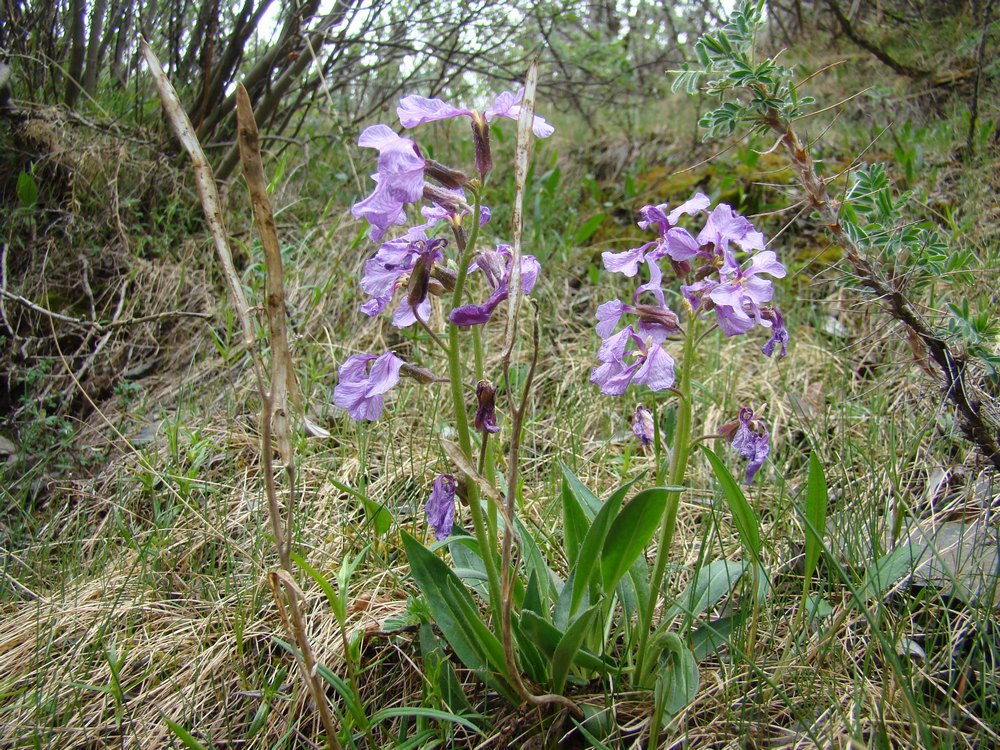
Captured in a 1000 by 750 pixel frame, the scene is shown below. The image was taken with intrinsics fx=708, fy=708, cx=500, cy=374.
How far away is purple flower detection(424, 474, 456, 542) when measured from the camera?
1.45m

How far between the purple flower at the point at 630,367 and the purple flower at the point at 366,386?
434mm

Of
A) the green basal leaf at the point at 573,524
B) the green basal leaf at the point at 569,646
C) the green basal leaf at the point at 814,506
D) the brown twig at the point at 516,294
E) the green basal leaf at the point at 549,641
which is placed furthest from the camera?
the green basal leaf at the point at 573,524

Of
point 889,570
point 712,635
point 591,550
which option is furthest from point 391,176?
point 889,570

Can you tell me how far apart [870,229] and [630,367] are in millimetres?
861

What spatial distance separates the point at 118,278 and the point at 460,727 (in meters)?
3.19

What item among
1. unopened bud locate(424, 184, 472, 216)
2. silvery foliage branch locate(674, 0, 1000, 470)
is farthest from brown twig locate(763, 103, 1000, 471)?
unopened bud locate(424, 184, 472, 216)

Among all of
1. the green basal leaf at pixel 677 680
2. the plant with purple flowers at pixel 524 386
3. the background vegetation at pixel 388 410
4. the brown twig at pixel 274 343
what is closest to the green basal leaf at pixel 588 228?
the background vegetation at pixel 388 410

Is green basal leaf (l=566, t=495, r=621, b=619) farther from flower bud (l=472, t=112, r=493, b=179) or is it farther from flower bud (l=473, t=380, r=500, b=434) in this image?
flower bud (l=472, t=112, r=493, b=179)

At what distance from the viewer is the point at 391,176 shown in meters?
1.23

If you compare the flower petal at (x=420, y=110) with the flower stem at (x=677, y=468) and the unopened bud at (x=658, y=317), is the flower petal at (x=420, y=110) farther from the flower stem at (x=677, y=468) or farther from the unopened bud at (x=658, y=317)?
the flower stem at (x=677, y=468)

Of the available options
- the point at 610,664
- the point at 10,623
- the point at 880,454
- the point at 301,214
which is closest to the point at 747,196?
the point at 880,454

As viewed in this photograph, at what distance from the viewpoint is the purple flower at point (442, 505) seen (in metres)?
1.45

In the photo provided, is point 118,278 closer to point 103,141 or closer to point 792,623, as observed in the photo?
point 103,141

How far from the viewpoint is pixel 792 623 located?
→ 1768mm
